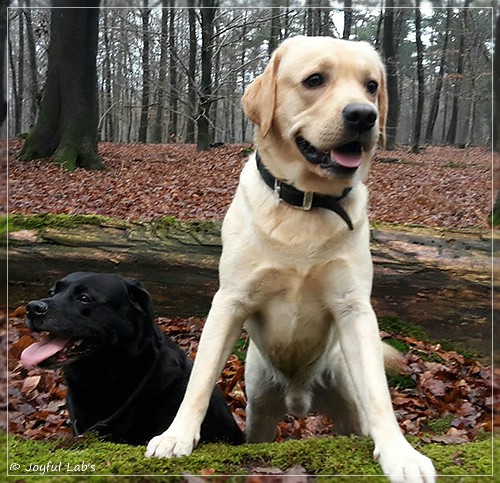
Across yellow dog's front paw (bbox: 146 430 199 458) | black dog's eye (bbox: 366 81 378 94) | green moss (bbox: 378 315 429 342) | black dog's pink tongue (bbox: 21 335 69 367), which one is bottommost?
green moss (bbox: 378 315 429 342)

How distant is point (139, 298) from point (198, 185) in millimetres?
1119

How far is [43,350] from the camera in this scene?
233 cm

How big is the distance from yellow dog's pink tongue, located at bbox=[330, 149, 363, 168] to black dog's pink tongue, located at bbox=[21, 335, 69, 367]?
4.31ft

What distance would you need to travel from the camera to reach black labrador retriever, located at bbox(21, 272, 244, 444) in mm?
2371

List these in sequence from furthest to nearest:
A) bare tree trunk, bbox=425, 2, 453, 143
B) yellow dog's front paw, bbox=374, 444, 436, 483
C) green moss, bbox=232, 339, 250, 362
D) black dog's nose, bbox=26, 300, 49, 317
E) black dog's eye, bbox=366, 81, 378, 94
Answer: green moss, bbox=232, 339, 250, 362 → bare tree trunk, bbox=425, 2, 453, 143 → black dog's nose, bbox=26, 300, 49, 317 → black dog's eye, bbox=366, 81, 378, 94 → yellow dog's front paw, bbox=374, 444, 436, 483

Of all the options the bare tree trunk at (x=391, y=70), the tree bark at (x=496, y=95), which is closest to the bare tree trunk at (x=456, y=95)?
the bare tree trunk at (x=391, y=70)

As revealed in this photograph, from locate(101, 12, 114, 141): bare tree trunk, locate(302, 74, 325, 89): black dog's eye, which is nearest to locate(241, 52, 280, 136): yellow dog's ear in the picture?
locate(302, 74, 325, 89): black dog's eye

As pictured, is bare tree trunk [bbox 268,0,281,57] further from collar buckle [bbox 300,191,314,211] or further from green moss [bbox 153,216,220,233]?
green moss [bbox 153,216,220,233]

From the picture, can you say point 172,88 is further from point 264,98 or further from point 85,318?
point 85,318

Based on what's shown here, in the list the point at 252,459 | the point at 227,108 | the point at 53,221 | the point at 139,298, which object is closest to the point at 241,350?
the point at 139,298

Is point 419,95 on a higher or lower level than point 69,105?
higher

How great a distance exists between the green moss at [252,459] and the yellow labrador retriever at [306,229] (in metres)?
0.08

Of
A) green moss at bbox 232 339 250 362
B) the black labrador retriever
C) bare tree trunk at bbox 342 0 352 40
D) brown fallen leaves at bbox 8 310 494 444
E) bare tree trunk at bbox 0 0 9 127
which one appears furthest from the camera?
green moss at bbox 232 339 250 362

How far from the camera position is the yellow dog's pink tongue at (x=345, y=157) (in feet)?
6.67
